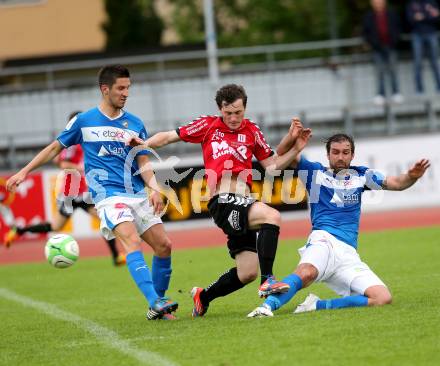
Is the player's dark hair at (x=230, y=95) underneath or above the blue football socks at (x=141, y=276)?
above

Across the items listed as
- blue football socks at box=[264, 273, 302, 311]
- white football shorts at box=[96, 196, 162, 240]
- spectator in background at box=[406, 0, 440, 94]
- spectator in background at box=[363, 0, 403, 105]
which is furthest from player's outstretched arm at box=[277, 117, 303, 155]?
spectator in background at box=[406, 0, 440, 94]

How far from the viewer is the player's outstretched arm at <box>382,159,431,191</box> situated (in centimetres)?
839

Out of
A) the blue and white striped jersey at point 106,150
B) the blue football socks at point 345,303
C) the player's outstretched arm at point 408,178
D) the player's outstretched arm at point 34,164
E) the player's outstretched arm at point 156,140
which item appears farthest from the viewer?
the blue and white striped jersey at point 106,150

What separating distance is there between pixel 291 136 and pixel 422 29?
14267mm

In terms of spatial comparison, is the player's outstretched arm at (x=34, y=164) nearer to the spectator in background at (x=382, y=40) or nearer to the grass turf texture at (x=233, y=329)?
the grass turf texture at (x=233, y=329)

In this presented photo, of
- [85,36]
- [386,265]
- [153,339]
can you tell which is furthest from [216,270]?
[85,36]

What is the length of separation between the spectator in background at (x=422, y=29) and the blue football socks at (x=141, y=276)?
14422mm

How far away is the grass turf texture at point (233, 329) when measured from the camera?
21.8ft

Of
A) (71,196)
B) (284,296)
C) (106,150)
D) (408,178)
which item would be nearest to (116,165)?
(106,150)

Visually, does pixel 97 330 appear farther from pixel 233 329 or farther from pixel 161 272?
pixel 233 329

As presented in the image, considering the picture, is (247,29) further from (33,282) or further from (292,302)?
(292,302)

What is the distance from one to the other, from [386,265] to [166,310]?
475 cm

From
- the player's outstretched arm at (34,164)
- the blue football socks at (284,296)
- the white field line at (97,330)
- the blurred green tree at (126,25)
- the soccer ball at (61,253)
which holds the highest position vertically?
the blurred green tree at (126,25)

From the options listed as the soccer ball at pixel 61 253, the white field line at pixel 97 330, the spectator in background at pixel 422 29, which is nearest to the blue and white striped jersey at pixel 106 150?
the soccer ball at pixel 61 253
